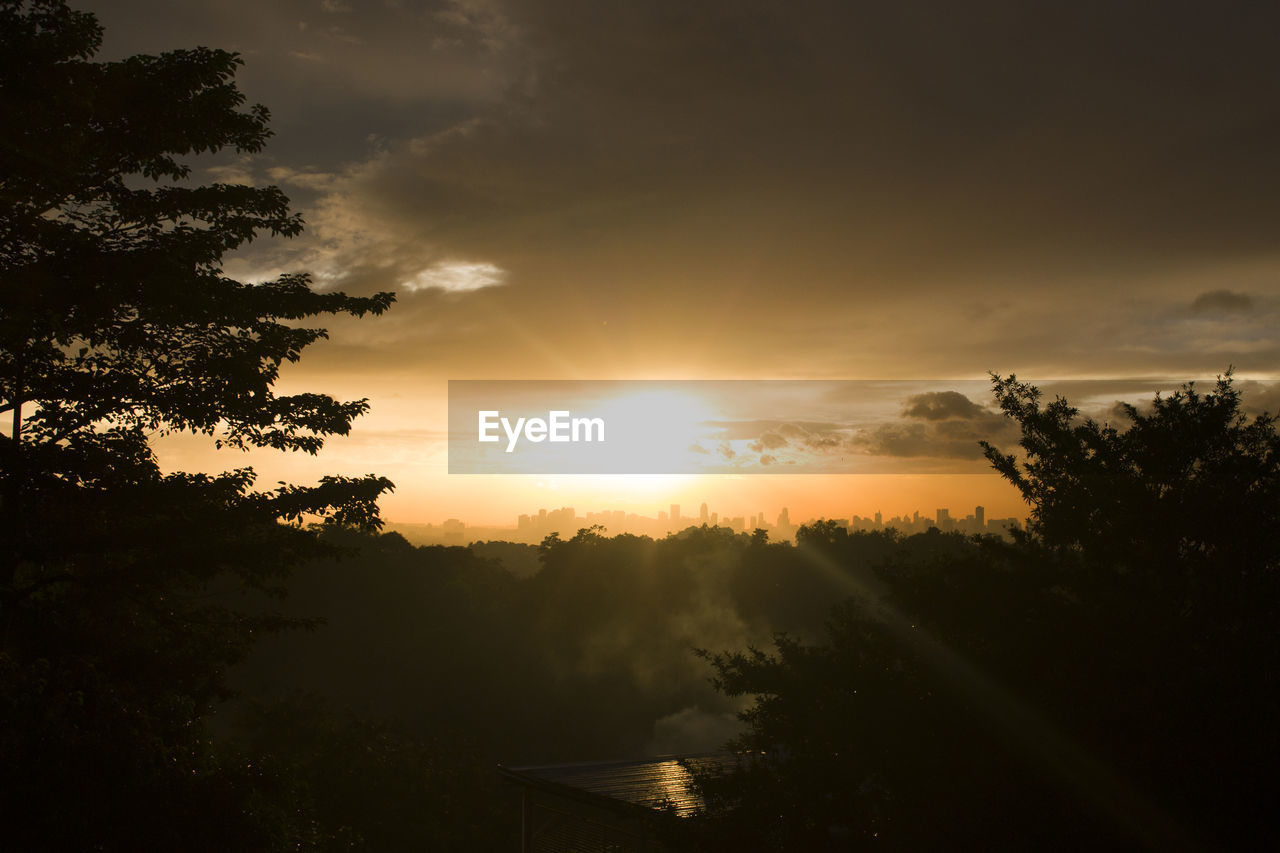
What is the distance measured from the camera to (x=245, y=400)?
12016 mm

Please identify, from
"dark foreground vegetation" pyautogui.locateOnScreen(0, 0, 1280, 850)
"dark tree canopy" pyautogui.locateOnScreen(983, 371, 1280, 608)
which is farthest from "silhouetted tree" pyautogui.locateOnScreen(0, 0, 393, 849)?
"dark tree canopy" pyautogui.locateOnScreen(983, 371, 1280, 608)

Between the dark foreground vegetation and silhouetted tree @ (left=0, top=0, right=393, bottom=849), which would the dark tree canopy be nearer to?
the dark foreground vegetation

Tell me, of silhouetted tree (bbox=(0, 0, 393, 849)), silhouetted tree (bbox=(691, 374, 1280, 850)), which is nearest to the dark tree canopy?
silhouetted tree (bbox=(691, 374, 1280, 850))

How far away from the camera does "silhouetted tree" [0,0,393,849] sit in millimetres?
9273

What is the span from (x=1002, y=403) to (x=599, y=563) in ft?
127

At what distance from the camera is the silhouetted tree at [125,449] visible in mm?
9273

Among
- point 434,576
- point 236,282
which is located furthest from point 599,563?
point 236,282

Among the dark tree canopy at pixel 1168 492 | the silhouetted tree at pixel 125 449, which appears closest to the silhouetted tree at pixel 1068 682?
the dark tree canopy at pixel 1168 492

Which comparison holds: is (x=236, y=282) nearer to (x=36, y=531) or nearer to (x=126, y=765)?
(x=36, y=531)

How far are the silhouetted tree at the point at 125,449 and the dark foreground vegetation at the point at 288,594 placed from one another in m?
0.04

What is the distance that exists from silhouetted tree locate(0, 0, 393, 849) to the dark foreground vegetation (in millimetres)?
39

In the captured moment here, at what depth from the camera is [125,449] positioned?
Result: 11383 millimetres

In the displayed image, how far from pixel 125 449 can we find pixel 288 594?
10.2 ft

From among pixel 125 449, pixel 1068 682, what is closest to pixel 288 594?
pixel 125 449
